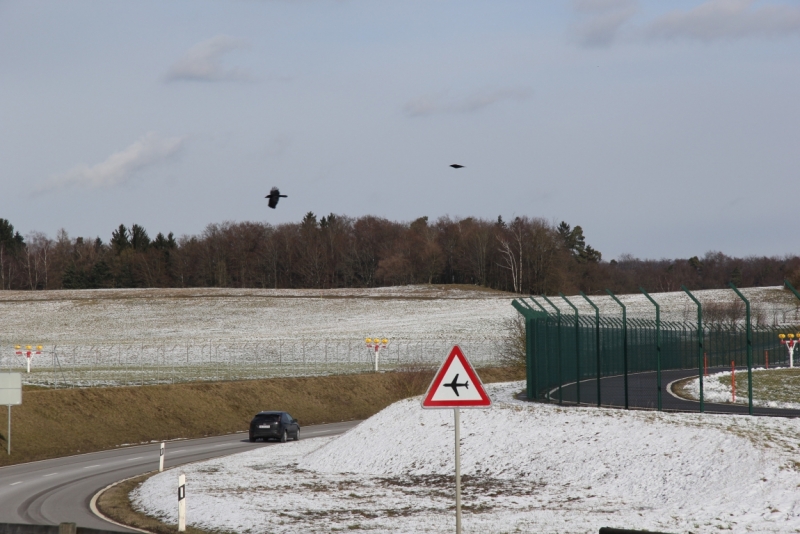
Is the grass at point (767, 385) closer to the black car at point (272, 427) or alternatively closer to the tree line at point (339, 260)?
the black car at point (272, 427)

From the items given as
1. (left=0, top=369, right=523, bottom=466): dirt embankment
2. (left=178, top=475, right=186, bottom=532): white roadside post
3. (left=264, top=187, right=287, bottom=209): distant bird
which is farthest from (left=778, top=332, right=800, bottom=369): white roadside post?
(left=178, top=475, right=186, bottom=532): white roadside post

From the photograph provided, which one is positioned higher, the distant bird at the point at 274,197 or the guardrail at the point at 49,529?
the distant bird at the point at 274,197

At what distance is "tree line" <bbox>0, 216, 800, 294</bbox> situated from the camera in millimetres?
133000

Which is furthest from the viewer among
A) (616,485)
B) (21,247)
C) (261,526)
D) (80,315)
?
(21,247)

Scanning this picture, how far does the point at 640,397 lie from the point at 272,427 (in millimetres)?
14403

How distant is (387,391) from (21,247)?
442 feet

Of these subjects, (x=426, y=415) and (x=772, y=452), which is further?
(x=426, y=415)

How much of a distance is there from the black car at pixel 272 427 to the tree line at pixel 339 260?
89.5 meters

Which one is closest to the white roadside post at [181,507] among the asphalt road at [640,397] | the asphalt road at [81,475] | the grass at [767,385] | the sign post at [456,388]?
the asphalt road at [81,475]

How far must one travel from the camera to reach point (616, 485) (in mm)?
18203

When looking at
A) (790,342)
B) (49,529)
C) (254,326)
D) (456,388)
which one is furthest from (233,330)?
(456,388)

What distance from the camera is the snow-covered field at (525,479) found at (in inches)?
610

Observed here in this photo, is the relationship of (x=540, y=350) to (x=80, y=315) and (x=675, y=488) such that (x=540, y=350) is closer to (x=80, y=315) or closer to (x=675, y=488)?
(x=675, y=488)

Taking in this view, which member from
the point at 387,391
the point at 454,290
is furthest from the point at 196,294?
the point at 387,391
